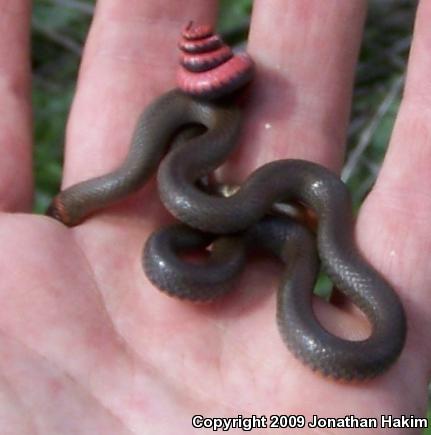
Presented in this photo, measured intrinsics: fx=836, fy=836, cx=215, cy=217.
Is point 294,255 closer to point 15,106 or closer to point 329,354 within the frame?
point 329,354

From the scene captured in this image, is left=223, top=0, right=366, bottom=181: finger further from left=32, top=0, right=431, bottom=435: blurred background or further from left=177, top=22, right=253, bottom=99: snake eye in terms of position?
left=32, top=0, right=431, bottom=435: blurred background

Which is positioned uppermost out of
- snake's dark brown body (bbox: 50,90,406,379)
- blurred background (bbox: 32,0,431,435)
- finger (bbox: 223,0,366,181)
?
finger (bbox: 223,0,366,181)

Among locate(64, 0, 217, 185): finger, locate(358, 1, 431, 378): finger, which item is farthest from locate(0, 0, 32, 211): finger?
locate(358, 1, 431, 378): finger

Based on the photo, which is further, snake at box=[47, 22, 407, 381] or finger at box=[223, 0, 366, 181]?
finger at box=[223, 0, 366, 181]

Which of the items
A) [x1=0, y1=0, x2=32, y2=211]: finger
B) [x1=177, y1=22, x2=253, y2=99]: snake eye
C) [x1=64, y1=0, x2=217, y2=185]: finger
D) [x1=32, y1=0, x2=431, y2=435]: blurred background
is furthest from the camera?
[x1=32, y1=0, x2=431, y2=435]: blurred background

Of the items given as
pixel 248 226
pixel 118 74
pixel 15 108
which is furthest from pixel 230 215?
pixel 15 108
